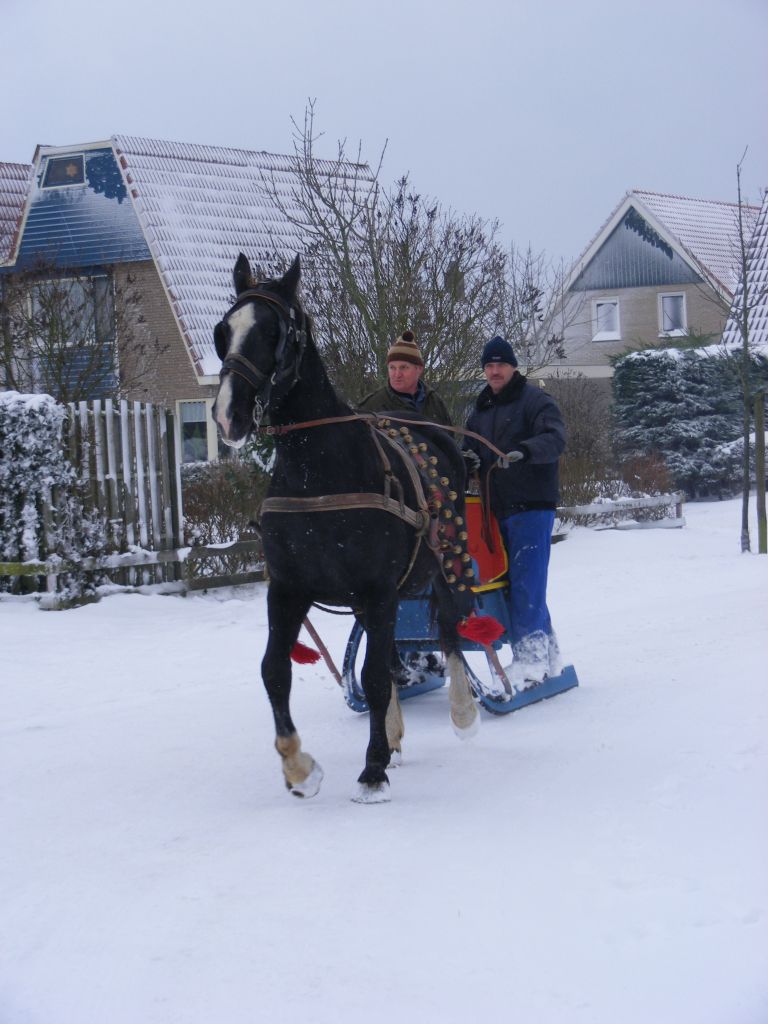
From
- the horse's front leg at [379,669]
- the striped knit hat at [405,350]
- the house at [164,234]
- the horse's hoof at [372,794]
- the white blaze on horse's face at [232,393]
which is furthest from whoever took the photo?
the house at [164,234]

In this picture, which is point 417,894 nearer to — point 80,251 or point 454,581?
point 454,581

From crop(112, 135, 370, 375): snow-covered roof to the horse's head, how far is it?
1707 centimetres

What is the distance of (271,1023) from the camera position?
120 inches

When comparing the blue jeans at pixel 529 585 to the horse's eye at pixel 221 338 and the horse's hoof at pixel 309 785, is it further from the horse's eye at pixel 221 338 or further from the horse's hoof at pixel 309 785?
the horse's eye at pixel 221 338

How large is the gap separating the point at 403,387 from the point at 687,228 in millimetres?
30040

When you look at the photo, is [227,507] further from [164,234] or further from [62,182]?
[62,182]

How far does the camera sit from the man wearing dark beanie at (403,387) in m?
6.80

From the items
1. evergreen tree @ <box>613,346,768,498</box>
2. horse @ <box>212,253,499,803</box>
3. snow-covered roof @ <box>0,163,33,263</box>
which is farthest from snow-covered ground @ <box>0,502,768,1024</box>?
snow-covered roof @ <box>0,163,33,263</box>

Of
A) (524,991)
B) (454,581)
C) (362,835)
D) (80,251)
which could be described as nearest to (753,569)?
(454,581)

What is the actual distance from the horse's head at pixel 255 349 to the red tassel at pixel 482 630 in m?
1.77

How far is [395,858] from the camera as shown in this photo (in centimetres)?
423

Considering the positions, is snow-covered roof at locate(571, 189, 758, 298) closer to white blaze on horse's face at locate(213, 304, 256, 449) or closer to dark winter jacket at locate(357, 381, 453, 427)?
dark winter jacket at locate(357, 381, 453, 427)

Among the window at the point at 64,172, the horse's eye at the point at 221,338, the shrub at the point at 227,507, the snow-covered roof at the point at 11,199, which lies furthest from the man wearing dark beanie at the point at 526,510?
the snow-covered roof at the point at 11,199

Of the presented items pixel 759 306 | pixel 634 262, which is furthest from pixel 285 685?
pixel 634 262
